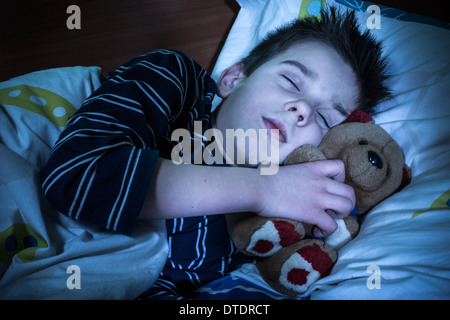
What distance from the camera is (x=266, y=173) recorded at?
586 mm

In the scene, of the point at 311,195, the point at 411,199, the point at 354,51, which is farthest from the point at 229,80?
the point at 411,199

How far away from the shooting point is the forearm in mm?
507

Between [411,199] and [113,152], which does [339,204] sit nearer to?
[411,199]

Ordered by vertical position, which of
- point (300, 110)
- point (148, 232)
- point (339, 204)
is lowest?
point (148, 232)

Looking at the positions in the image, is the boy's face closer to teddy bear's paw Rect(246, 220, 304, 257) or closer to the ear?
the ear

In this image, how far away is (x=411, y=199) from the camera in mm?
574

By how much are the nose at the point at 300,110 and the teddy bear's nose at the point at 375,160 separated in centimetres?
17

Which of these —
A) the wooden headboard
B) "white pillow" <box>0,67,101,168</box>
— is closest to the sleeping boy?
"white pillow" <box>0,67,101,168</box>

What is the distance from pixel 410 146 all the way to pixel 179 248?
0.62 metres

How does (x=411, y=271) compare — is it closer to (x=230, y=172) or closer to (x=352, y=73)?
(x=230, y=172)

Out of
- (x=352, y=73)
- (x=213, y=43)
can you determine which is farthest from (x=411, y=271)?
(x=213, y=43)

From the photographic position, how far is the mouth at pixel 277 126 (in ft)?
2.20

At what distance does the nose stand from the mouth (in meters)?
0.04

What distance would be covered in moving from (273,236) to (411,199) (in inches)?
11.4
